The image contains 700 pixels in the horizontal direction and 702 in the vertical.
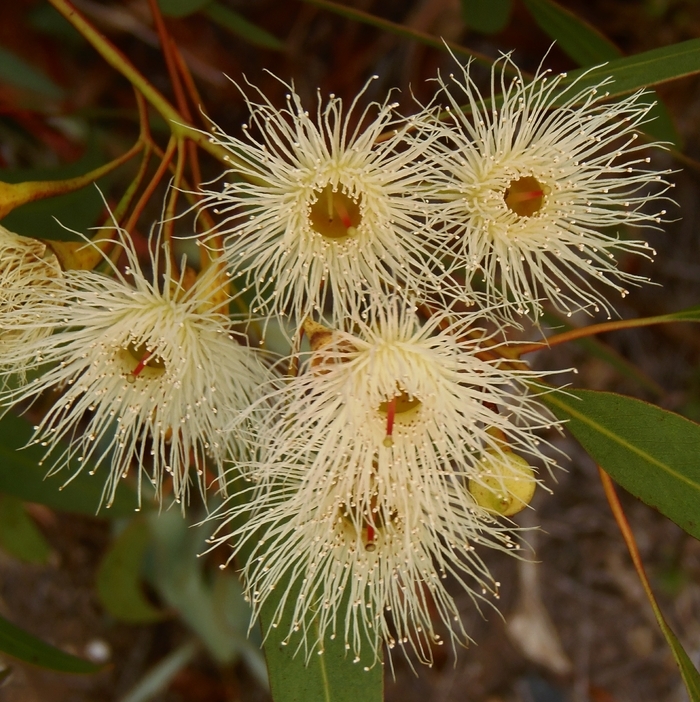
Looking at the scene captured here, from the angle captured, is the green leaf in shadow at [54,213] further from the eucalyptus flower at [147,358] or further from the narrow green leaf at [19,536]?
the narrow green leaf at [19,536]

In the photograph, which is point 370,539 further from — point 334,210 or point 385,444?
point 334,210

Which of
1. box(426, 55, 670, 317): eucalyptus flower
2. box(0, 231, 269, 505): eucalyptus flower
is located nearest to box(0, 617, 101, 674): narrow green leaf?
box(0, 231, 269, 505): eucalyptus flower

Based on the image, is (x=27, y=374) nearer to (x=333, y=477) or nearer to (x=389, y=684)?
(x=333, y=477)

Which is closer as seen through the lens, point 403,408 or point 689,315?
point 403,408

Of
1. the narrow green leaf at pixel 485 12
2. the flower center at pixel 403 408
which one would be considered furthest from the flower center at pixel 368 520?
the narrow green leaf at pixel 485 12

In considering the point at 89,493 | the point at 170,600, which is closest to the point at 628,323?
the point at 89,493

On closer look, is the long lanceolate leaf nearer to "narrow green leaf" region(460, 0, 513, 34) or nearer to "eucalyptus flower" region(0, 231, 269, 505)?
"eucalyptus flower" region(0, 231, 269, 505)

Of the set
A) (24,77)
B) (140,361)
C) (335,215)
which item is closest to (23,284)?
(140,361)
